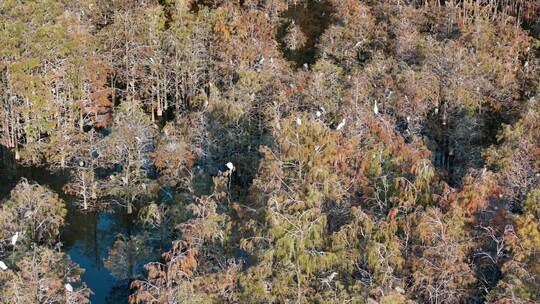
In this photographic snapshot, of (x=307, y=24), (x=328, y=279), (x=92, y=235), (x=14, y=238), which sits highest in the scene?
(x=328, y=279)

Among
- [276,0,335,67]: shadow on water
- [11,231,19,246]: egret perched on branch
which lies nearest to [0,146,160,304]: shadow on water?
[11,231,19,246]: egret perched on branch

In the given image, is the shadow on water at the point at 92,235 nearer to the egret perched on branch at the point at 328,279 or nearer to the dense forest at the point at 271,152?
the dense forest at the point at 271,152

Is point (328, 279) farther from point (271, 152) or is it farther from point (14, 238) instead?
point (14, 238)

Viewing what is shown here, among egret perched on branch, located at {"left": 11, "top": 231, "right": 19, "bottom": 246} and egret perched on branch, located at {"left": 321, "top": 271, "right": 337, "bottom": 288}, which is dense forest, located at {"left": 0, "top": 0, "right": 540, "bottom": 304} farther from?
egret perched on branch, located at {"left": 321, "top": 271, "right": 337, "bottom": 288}

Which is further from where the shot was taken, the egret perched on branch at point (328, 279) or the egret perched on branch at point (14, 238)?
the egret perched on branch at point (14, 238)

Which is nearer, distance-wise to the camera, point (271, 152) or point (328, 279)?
point (328, 279)

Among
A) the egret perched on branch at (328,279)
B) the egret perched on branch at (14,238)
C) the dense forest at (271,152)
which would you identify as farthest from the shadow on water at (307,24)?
the egret perched on branch at (328,279)

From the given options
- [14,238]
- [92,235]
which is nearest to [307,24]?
[92,235]
